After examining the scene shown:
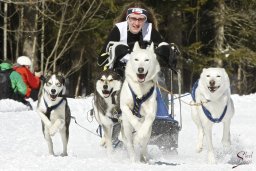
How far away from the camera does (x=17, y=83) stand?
15.0 m

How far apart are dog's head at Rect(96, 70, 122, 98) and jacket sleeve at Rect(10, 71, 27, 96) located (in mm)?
7645

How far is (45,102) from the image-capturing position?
7641mm

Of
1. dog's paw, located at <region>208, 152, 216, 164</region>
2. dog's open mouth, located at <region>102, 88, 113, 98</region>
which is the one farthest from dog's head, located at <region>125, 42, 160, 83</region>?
dog's paw, located at <region>208, 152, 216, 164</region>

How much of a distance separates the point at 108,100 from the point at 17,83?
7823mm

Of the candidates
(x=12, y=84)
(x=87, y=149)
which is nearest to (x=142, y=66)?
(x=87, y=149)

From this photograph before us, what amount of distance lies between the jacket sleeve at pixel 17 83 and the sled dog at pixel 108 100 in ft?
24.9

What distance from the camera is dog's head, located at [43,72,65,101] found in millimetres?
7574

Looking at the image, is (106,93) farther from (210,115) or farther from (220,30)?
(220,30)

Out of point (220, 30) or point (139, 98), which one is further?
point (220, 30)

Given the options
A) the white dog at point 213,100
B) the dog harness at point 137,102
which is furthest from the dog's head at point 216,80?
the dog harness at point 137,102

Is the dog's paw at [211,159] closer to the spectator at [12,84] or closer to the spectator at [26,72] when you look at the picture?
the spectator at [12,84]

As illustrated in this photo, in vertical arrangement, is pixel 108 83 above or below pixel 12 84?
above

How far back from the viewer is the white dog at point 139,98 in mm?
6508

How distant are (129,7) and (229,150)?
2117 mm
